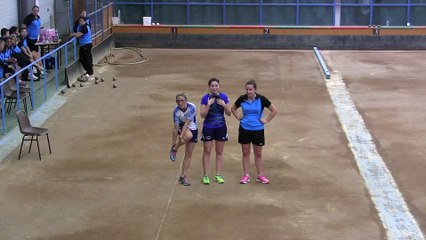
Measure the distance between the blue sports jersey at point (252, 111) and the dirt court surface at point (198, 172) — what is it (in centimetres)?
99

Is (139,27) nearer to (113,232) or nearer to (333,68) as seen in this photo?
(333,68)

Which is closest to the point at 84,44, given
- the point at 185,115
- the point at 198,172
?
the point at 198,172

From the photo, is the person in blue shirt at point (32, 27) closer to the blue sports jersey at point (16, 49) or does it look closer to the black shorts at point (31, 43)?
the black shorts at point (31, 43)

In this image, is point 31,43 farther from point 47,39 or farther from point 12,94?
point 12,94

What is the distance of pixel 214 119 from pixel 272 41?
15548 mm

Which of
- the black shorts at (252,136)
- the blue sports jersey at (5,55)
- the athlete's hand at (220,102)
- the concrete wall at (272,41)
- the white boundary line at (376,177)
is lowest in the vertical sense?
the white boundary line at (376,177)

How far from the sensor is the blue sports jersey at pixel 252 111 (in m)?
11.0

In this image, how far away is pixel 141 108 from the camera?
1656 centimetres

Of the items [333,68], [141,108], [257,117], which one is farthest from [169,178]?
[333,68]

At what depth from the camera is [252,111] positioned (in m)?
11.0

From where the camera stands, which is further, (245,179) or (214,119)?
(245,179)

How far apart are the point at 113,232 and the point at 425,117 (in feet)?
29.1

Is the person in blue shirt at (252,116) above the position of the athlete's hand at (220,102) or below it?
below

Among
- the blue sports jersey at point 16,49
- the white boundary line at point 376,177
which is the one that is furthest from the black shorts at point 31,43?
the white boundary line at point 376,177
